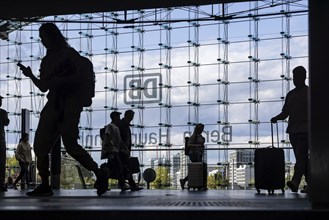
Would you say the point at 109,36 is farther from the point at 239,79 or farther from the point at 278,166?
the point at 278,166

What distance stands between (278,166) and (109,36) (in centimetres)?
2447

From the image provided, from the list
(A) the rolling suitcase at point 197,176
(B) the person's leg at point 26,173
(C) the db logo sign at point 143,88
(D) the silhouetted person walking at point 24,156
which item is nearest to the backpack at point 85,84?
(A) the rolling suitcase at point 197,176

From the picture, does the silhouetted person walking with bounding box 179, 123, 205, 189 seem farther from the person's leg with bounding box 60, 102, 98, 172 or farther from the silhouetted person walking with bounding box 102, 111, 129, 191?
the person's leg with bounding box 60, 102, 98, 172

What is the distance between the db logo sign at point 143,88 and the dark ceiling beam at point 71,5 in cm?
2440

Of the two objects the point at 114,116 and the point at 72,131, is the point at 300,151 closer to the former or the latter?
the point at 72,131

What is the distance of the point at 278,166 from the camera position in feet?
24.4

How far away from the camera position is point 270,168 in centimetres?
753

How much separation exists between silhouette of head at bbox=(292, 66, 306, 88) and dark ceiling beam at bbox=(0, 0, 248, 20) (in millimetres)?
1948

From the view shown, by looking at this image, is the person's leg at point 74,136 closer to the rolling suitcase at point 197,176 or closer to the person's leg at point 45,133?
the person's leg at point 45,133

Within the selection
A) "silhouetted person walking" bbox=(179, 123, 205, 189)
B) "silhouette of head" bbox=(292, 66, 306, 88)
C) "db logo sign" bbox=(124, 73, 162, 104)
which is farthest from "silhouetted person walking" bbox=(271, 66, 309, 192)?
"db logo sign" bbox=(124, 73, 162, 104)

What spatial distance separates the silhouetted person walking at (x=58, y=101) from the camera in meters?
5.49

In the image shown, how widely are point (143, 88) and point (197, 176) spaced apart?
18.6 meters

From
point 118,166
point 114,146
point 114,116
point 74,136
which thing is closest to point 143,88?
point 114,116
